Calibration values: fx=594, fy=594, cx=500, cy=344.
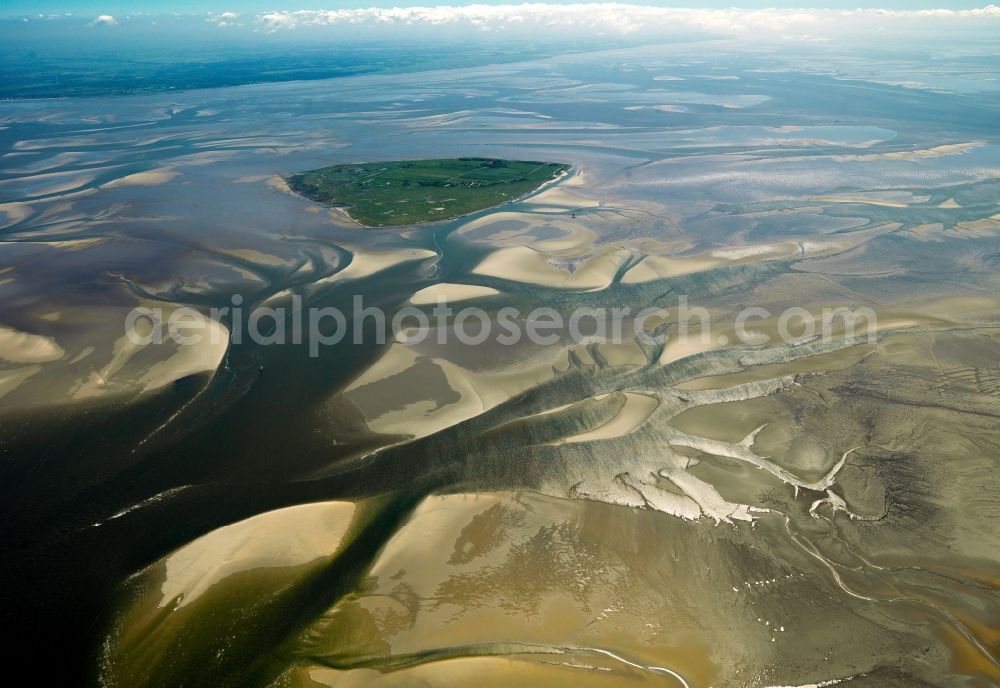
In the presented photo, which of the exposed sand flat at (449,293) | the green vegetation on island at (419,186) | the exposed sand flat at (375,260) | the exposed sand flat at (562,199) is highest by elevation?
the green vegetation on island at (419,186)

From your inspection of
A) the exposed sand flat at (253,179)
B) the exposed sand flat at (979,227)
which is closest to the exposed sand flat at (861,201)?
the exposed sand flat at (979,227)

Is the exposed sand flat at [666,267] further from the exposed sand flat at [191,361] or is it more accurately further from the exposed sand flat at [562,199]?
the exposed sand flat at [191,361]

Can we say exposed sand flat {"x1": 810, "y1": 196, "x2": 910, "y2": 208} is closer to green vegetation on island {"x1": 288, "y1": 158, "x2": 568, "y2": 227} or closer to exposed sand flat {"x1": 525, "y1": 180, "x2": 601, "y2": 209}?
exposed sand flat {"x1": 525, "y1": 180, "x2": 601, "y2": 209}

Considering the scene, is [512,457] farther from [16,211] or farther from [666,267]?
[16,211]

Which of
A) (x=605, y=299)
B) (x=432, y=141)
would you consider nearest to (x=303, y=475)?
(x=605, y=299)

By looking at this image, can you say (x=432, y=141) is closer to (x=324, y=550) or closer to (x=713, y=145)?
(x=713, y=145)
